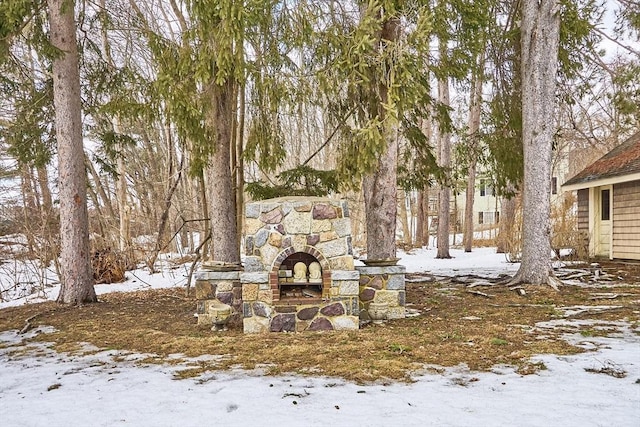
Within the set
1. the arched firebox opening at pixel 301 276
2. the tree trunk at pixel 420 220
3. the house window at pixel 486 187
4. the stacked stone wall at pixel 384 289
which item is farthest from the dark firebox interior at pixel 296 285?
the tree trunk at pixel 420 220

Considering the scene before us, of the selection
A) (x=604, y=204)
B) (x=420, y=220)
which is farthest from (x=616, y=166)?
(x=420, y=220)

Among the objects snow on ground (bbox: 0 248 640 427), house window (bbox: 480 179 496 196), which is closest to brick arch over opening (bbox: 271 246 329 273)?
snow on ground (bbox: 0 248 640 427)

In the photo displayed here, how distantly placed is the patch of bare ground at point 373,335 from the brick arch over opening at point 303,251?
2.39ft

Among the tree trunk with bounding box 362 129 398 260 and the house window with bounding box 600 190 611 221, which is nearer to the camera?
the tree trunk with bounding box 362 129 398 260

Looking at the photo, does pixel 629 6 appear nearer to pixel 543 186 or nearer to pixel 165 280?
pixel 543 186

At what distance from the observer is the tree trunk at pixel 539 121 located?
731 cm

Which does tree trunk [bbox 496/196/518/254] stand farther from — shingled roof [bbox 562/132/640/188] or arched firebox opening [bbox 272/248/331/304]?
arched firebox opening [bbox 272/248/331/304]

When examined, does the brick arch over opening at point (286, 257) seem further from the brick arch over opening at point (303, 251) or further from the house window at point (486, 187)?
the house window at point (486, 187)

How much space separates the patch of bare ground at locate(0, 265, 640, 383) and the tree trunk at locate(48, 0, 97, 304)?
2.09ft

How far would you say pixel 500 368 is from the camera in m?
3.55

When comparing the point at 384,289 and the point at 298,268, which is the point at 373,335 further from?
the point at 298,268

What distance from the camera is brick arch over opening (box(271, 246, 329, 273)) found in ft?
16.0

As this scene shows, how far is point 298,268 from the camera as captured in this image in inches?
196

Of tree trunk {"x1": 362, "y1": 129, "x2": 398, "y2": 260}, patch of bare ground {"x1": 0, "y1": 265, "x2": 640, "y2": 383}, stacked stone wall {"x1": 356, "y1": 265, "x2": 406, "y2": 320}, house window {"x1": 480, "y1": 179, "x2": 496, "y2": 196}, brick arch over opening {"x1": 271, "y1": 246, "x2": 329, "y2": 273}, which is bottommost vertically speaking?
patch of bare ground {"x1": 0, "y1": 265, "x2": 640, "y2": 383}
